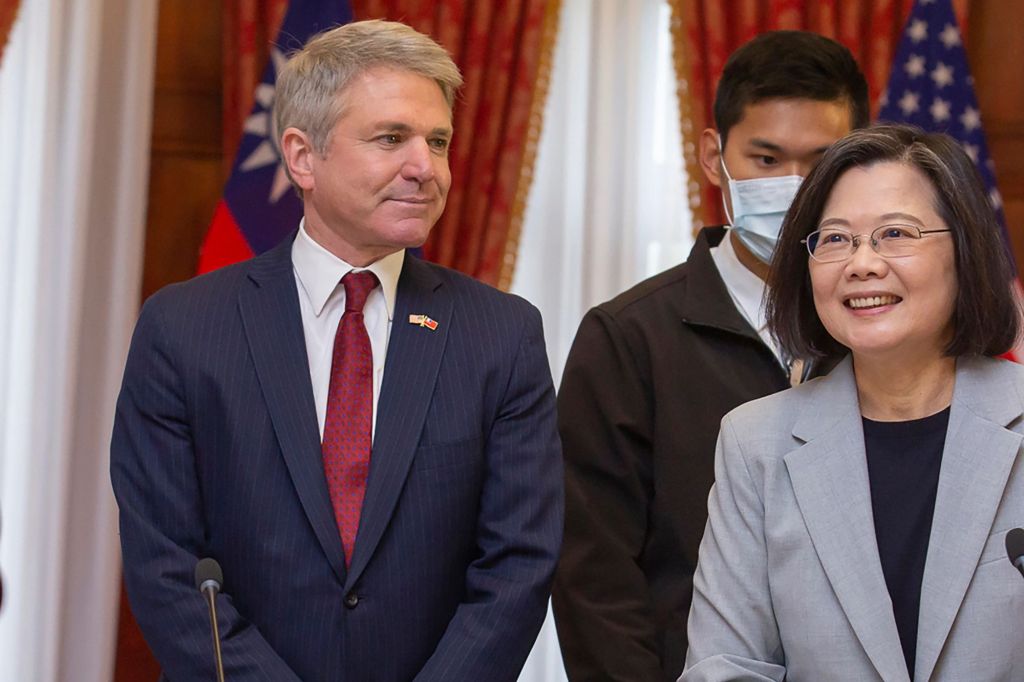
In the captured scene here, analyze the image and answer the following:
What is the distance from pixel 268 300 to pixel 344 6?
7.23ft

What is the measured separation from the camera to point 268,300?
260cm

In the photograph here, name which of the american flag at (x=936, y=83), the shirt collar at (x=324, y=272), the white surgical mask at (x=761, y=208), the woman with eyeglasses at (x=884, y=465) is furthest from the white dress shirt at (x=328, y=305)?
the american flag at (x=936, y=83)

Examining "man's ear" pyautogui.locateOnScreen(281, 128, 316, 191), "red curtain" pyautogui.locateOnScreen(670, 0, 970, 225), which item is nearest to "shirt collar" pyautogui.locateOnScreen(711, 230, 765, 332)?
"man's ear" pyautogui.locateOnScreen(281, 128, 316, 191)

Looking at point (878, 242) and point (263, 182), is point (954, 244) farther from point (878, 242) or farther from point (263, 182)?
point (263, 182)

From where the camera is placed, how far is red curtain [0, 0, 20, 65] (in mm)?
4102

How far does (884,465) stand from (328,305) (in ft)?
3.50

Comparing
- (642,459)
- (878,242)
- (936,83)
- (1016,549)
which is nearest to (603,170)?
(936,83)

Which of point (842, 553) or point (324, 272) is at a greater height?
point (324, 272)

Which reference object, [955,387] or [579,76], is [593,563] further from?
[579,76]

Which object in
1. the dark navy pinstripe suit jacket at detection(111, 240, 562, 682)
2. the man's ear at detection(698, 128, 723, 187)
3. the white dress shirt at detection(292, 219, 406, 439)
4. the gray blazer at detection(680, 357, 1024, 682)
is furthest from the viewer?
the man's ear at detection(698, 128, 723, 187)

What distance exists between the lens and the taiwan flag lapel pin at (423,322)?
2.61m

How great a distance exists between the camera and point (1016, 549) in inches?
76.1

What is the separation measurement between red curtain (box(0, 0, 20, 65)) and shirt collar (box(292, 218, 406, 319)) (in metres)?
1.91

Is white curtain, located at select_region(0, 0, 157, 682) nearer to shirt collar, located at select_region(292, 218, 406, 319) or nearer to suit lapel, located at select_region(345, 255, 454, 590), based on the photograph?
shirt collar, located at select_region(292, 218, 406, 319)
